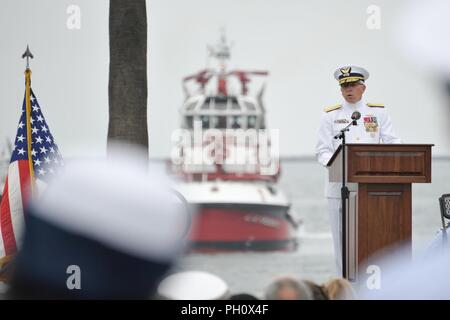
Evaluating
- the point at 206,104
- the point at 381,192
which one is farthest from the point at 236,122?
the point at 381,192

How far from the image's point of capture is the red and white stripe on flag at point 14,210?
651 cm

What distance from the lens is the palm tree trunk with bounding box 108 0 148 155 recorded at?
6754mm

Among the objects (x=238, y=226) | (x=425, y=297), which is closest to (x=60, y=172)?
(x=425, y=297)

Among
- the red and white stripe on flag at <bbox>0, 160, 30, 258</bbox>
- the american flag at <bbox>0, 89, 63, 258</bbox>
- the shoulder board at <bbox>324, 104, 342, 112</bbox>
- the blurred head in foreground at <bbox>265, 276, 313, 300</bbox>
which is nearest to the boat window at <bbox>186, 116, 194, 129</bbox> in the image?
the american flag at <bbox>0, 89, 63, 258</bbox>

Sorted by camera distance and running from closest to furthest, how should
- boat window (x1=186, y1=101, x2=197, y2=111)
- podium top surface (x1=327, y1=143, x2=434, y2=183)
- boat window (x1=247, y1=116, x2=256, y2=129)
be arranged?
podium top surface (x1=327, y1=143, x2=434, y2=183)
boat window (x1=186, y1=101, x2=197, y2=111)
boat window (x1=247, y1=116, x2=256, y2=129)

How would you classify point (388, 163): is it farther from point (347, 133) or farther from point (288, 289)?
point (288, 289)

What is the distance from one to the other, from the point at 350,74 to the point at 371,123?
1.41 feet

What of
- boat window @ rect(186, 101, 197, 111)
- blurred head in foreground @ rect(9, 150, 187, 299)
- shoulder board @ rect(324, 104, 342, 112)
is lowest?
blurred head in foreground @ rect(9, 150, 187, 299)

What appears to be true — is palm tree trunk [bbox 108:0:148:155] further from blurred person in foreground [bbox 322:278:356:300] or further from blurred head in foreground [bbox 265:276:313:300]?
blurred person in foreground [bbox 322:278:356:300]

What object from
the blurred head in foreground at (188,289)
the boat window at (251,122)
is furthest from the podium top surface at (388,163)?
the boat window at (251,122)

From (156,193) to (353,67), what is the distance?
149 cm

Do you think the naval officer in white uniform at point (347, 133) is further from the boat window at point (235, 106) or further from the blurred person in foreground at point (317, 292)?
the boat window at point (235, 106)

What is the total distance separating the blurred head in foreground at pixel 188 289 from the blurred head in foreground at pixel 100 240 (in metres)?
0.11
